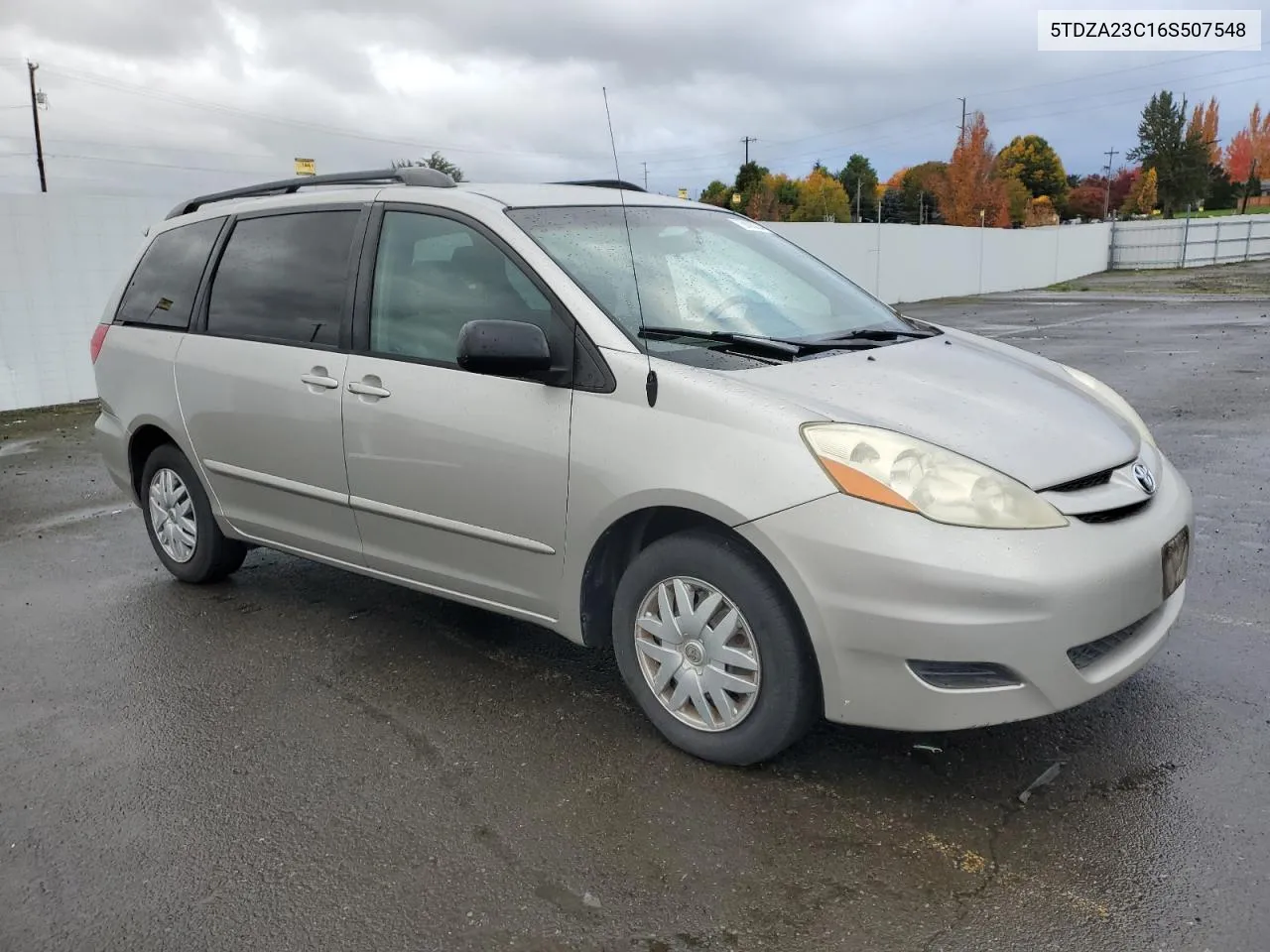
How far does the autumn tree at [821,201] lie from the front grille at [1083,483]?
309 ft

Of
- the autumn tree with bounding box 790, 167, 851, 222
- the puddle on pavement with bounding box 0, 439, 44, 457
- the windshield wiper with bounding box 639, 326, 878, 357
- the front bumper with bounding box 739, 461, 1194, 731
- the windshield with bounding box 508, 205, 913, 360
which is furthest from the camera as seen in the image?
the autumn tree with bounding box 790, 167, 851, 222

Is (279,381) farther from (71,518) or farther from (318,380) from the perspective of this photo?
(71,518)

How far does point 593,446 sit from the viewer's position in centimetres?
330

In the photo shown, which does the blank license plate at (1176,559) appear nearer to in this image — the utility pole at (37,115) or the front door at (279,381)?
the front door at (279,381)

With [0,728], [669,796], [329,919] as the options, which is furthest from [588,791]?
[0,728]

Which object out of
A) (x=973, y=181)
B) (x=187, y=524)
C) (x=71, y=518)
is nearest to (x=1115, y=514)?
(x=187, y=524)

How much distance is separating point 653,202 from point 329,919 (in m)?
3.01

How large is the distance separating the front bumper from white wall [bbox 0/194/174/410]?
10.2m

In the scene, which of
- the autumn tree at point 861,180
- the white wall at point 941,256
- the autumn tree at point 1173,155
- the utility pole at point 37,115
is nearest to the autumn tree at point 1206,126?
the autumn tree at point 1173,155

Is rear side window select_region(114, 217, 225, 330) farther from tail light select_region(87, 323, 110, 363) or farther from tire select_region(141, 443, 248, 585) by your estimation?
tire select_region(141, 443, 248, 585)

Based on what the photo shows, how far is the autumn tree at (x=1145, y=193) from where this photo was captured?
309 feet

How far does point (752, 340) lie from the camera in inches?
137

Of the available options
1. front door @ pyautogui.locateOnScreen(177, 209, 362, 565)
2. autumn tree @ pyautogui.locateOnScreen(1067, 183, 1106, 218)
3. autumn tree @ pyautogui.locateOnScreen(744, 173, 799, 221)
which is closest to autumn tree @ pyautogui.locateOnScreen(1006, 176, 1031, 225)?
autumn tree @ pyautogui.locateOnScreen(744, 173, 799, 221)

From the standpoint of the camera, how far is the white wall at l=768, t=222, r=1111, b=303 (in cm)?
2459
